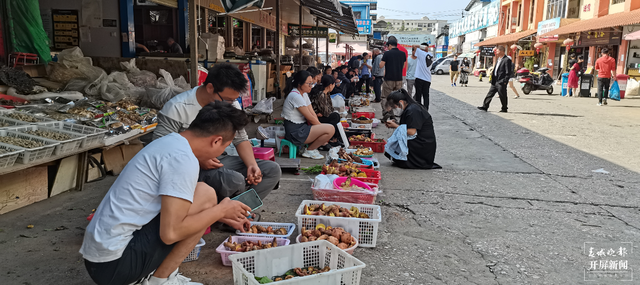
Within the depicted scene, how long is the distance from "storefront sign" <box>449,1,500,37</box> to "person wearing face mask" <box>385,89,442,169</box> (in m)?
43.7

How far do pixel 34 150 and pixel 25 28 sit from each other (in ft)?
13.4

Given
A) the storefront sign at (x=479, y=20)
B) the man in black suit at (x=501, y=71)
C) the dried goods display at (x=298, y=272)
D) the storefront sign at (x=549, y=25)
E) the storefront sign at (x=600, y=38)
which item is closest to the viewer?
the dried goods display at (x=298, y=272)

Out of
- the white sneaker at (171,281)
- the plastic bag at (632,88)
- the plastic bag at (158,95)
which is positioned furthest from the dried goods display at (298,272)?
the plastic bag at (632,88)

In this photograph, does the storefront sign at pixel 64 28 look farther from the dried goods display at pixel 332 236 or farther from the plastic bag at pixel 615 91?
the plastic bag at pixel 615 91

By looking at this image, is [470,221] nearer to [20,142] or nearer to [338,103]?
[20,142]

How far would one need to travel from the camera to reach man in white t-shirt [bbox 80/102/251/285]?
212 cm

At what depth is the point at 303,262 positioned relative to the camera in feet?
9.77

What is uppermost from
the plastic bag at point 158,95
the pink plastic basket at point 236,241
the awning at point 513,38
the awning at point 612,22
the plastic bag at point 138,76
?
the awning at point 513,38

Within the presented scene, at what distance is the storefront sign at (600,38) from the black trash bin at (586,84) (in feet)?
14.5

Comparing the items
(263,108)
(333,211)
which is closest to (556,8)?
(263,108)

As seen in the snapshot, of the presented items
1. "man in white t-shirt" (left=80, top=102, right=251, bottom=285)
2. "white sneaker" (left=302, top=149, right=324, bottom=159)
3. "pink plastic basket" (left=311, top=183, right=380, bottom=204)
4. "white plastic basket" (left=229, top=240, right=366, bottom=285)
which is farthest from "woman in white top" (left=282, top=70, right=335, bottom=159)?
"man in white t-shirt" (left=80, top=102, right=251, bottom=285)

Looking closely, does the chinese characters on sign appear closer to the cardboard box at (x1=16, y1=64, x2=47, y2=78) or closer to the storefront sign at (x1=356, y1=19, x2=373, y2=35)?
the cardboard box at (x1=16, y1=64, x2=47, y2=78)

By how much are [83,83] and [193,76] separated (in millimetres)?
1902

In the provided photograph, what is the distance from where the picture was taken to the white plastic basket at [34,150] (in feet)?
12.1
